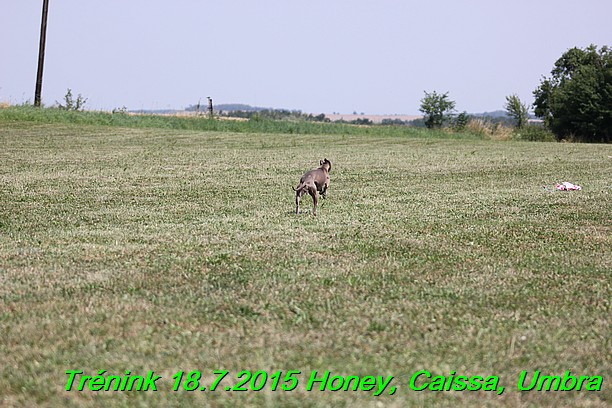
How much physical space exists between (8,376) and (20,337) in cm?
51

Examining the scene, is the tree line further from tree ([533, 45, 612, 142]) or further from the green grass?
the green grass

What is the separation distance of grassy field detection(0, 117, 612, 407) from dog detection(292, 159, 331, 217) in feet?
0.80

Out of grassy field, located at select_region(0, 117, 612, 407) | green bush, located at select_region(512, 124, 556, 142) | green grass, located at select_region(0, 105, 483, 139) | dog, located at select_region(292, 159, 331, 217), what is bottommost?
grassy field, located at select_region(0, 117, 612, 407)

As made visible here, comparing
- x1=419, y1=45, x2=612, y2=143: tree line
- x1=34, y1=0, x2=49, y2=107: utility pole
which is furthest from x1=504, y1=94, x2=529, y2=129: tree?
x1=34, y1=0, x2=49, y2=107: utility pole

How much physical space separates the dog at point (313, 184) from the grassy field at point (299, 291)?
0.24m

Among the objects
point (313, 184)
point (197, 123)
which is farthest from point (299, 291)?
point (197, 123)

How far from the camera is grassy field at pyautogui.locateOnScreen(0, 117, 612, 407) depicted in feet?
11.0

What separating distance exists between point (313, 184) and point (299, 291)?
10.9 feet

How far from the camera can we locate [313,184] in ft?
25.8

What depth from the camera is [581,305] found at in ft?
14.8

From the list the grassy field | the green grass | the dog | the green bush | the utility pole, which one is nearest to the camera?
the grassy field

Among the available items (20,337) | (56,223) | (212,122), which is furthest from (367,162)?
(212,122)

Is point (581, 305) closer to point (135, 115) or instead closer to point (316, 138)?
point (316, 138)

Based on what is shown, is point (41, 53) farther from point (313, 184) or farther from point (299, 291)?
point (299, 291)
